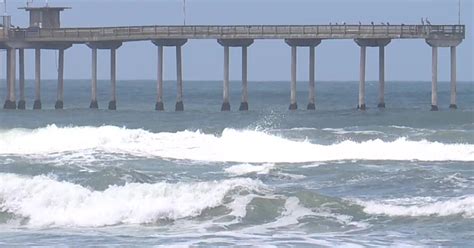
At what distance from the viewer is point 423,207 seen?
2531 cm

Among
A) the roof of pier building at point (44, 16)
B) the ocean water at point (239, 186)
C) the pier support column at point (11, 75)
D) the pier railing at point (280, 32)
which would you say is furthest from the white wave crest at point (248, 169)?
the roof of pier building at point (44, 16)

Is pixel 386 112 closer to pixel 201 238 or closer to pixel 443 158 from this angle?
pixel 443 158

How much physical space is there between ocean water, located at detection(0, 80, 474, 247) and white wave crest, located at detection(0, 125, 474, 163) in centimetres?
6

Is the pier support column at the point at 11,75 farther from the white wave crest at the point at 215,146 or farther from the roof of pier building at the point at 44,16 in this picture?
the white wave crest at the point at 215,146

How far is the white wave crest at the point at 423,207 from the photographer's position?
2492cm

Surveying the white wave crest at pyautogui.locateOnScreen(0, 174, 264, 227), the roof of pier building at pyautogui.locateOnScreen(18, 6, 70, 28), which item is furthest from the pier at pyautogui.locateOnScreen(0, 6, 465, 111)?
the white wave crest at pyautogui.locateOnScreen(0, 174, 264, 227)

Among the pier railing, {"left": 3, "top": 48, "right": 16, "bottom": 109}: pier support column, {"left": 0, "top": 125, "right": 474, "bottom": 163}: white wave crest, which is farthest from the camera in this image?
{"left": 3, "top": 48, "right": 16, "bottom": 109}: pier support column

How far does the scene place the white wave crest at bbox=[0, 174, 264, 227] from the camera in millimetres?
25578

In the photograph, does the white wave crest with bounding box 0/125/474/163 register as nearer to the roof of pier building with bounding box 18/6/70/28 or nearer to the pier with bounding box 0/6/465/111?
the pier with bounding box 0/6/465/111

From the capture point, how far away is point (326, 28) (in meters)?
51.8

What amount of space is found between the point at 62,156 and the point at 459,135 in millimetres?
12371

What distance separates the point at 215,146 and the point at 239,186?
43.5 feet

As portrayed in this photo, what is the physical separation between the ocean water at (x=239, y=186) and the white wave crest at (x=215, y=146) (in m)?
0.06

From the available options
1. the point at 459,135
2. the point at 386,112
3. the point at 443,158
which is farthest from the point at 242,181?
the point at 386,112
